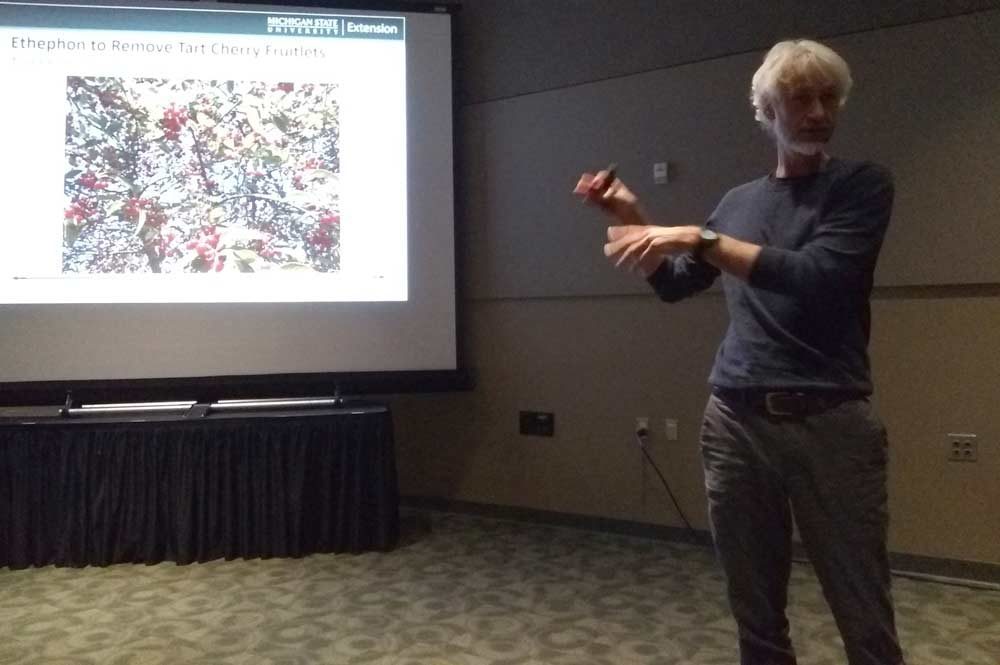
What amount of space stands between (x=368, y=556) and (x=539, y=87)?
2.30m

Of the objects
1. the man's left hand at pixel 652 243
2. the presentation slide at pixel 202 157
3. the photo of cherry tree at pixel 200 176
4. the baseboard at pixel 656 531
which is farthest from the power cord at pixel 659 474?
the man's left hand at pixel 652 243

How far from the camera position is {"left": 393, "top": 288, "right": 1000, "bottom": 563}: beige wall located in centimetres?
286

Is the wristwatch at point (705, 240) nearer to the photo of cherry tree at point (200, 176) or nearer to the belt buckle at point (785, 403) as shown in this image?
the belt buckle at point (785, 403)

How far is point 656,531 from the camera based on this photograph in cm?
344

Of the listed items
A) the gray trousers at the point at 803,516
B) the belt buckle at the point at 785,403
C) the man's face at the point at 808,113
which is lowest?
the gray trousers at the point at 803,516

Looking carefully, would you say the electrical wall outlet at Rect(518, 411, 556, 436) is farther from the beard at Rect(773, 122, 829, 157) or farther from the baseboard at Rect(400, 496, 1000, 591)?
the beard at Rect(773, 122, 829, 157)

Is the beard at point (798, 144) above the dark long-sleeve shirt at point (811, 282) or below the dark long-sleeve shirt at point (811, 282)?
above

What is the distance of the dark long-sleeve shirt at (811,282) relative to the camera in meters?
1.31

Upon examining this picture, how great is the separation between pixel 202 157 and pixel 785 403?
2779 mm

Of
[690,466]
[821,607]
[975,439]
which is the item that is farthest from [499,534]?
[975,439]

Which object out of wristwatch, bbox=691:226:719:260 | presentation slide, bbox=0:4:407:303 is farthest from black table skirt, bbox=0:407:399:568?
wristwatch, bbox=691:226:719:260

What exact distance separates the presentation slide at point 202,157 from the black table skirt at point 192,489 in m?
0.58

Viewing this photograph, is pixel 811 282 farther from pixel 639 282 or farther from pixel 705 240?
pixel 639 282

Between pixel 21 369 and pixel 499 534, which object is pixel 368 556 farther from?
pixel 21 369
